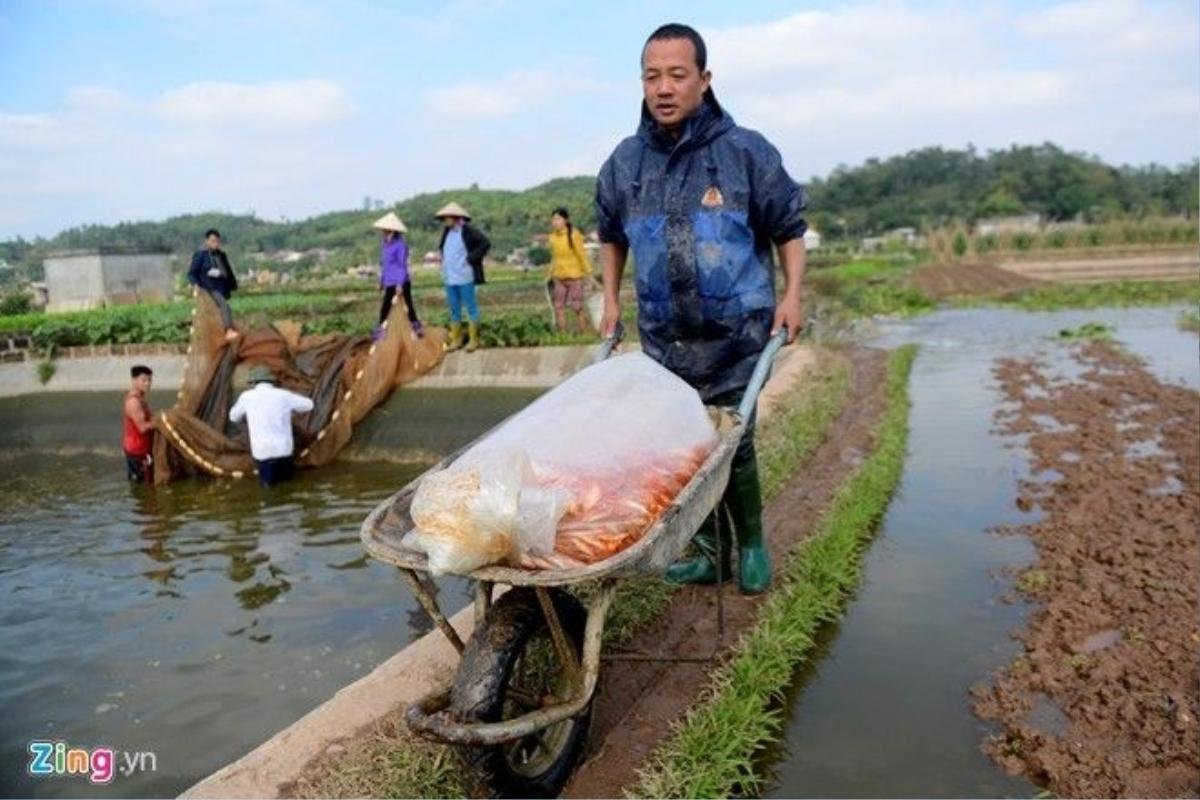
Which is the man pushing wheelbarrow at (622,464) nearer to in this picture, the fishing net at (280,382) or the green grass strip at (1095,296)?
the fishing net at (280,382)

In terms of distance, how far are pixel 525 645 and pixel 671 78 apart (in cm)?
200

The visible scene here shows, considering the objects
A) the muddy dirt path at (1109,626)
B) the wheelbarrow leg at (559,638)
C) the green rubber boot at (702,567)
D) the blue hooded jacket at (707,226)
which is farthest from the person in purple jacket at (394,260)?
the wheelbarrow leg at (559,638)

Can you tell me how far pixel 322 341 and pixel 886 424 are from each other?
19.3 ft

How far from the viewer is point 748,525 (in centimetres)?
385

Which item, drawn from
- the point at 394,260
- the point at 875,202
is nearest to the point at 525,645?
the point at 394,260

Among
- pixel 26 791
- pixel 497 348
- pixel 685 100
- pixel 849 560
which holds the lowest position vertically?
pixel 26 791

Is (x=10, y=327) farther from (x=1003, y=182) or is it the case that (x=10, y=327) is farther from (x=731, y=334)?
(x=1003, y=182)

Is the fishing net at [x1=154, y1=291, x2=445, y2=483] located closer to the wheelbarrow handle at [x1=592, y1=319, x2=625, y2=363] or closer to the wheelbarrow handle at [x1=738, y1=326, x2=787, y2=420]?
the wheelbarrow handle at [x1=592, y1=319, x2=625, y2=363]

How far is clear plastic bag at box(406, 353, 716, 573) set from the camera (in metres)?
2.26

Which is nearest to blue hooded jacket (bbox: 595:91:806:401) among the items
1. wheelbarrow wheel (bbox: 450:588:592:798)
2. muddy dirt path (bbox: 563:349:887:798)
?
muddy dirt path (bbox: 563:349:887:798)

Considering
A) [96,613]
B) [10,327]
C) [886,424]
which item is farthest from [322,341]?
[10,327]

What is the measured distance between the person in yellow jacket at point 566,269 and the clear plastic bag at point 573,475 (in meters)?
7.56

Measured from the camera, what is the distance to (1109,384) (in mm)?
9633

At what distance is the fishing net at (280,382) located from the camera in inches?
347
